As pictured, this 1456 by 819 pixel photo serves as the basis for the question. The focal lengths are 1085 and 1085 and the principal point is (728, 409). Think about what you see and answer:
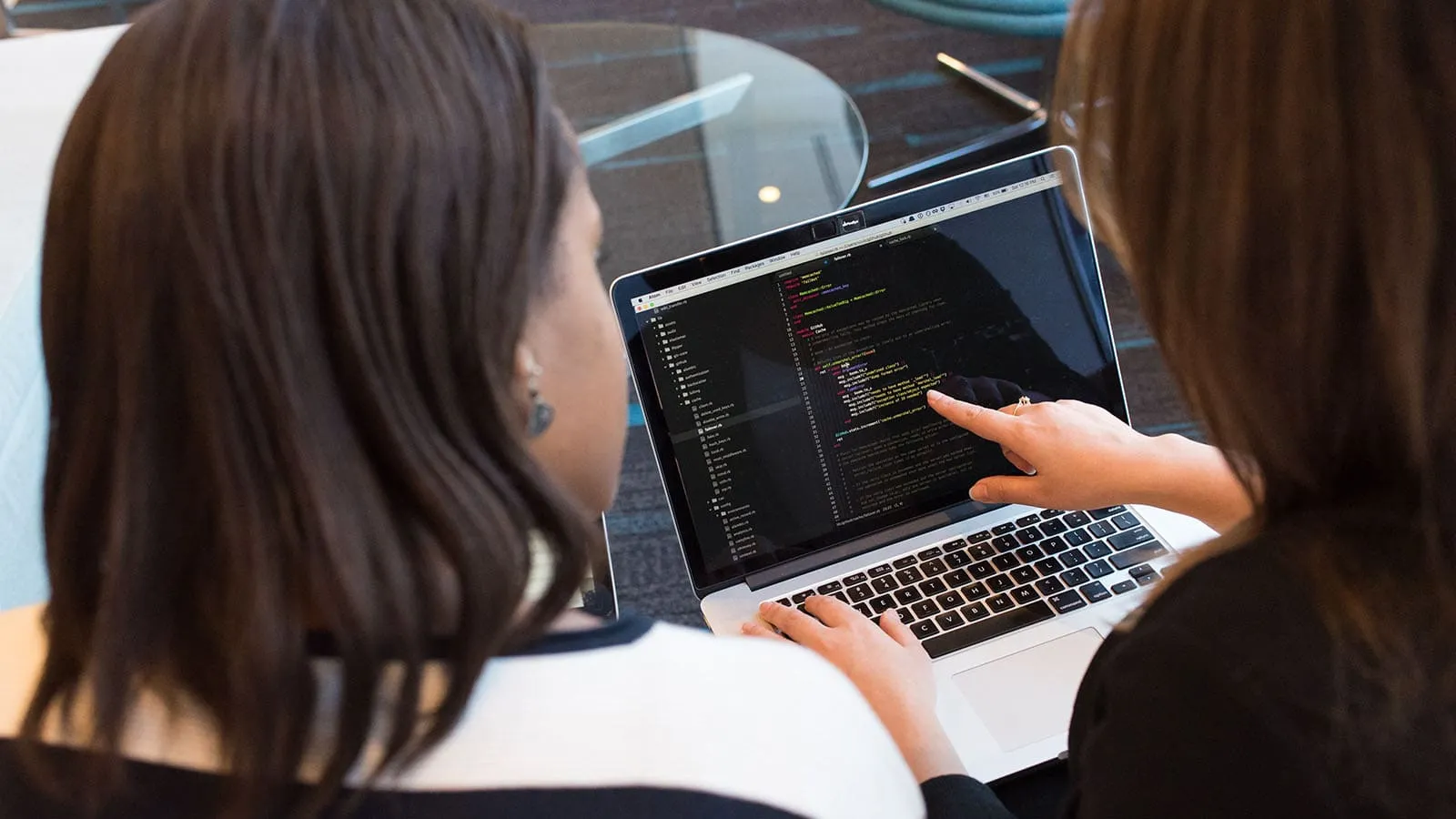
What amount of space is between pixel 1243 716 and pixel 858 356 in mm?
493

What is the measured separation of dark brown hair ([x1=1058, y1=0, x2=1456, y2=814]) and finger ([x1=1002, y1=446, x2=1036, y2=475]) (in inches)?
14.8

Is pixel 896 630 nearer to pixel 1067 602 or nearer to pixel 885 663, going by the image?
pixel 885 663

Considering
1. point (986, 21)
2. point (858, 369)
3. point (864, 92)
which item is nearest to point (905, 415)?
A: point (858, 369)

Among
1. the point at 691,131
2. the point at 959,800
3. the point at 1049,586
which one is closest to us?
the point at 959,800

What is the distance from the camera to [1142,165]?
1.69 feet

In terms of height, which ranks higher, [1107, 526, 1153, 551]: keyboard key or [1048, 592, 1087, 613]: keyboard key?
→ [1107, 526, 1153, 551]: keyboard key

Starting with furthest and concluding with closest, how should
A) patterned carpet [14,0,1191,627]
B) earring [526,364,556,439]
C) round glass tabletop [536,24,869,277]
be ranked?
round glass tabletop [536,24,869,277] < patterned carpet [14,0,1191,627] < earring [526,364,556,439]

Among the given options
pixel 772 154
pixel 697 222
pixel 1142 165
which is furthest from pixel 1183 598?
pixel 697 222

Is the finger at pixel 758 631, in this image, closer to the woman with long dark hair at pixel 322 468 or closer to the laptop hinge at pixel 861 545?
the laptop hinge at pixel 861 545

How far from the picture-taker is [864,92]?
2545 mm

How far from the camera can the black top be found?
48 cm

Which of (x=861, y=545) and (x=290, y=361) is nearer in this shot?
(x=290, y=361)

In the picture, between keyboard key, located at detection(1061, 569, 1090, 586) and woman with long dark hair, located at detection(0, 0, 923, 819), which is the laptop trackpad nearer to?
keyboard key, located at detection(1061, 569, 1090, 586)

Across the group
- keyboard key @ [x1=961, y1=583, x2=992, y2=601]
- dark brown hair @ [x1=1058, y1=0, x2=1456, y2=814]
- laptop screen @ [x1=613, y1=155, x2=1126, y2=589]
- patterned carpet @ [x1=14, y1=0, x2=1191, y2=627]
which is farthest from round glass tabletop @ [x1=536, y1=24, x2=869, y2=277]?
dark brown hair @ [x1=1058, y1=0, x2=1456, y2=814]
